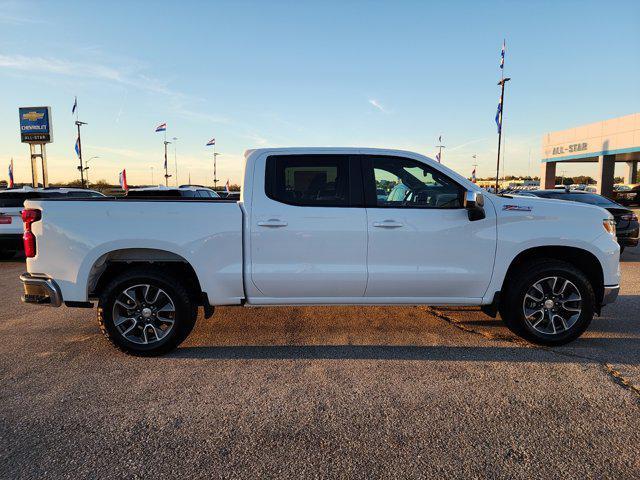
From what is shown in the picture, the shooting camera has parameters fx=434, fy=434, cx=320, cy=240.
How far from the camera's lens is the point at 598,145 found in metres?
32.6

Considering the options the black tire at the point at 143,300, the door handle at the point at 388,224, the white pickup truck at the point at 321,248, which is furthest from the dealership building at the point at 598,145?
the black tire at the point at 143,300

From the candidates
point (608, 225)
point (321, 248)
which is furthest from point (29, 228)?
point (608, 225)

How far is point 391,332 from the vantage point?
4.83 m

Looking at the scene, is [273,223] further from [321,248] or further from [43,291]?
[43,291]

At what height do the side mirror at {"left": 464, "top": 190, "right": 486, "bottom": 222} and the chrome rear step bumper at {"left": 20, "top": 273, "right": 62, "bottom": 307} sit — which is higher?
the side mirror at {"left": 464, "top": 190, "right": 486, "bottom": 222}

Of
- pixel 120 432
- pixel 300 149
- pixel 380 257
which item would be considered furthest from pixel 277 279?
pixel 120 432

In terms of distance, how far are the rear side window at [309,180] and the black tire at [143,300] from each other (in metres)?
1.30

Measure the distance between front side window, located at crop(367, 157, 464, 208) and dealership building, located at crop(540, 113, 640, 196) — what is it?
31482mm

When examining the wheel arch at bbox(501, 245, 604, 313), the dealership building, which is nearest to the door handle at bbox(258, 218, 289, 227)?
the wheel arch at bbox(501, 245, 604, 313)

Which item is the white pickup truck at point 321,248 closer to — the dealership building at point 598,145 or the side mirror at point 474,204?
the side mirror at point 474,204

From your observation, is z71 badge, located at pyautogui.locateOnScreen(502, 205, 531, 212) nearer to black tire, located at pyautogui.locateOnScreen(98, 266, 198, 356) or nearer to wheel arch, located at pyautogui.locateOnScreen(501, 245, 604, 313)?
wheel arch, located at pyautogui.locateOnScreen(501, 245, 604, 313)

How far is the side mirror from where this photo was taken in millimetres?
4012

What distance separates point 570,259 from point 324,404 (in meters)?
3.17

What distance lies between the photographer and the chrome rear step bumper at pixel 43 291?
4090 millimetres
